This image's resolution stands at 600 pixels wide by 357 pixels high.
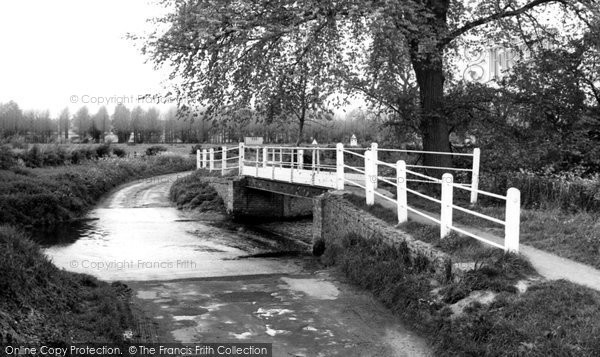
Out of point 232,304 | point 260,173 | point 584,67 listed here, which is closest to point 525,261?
point 232,304

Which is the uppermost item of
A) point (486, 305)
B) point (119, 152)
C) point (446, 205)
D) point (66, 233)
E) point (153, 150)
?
point (446, 205)

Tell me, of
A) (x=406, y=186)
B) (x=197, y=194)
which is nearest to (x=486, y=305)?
(x=406, y=186)

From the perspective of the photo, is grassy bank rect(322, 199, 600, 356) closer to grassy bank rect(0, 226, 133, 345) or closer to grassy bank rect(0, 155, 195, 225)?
grassy bank rect(0, 226, 133, 345)

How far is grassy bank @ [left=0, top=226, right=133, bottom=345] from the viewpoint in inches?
205

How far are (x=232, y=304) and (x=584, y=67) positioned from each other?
12114 millimetres

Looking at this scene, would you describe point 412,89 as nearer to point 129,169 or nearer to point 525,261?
point 525,261

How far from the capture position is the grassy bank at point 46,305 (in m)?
5.21

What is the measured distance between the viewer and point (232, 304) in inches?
362

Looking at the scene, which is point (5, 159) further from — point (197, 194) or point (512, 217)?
point (512, 217)

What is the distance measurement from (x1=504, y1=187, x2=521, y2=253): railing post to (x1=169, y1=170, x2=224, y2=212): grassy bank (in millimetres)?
17601

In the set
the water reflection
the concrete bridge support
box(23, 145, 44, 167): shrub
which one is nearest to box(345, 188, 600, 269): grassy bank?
the water reflection

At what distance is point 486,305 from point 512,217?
55.5 inches

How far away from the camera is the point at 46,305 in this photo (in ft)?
19.6

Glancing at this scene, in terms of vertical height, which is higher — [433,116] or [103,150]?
[433,116]
